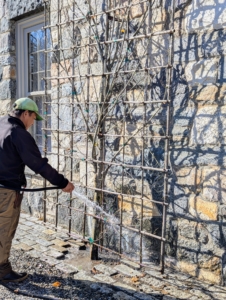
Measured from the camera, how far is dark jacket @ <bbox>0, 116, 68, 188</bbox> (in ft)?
10.4

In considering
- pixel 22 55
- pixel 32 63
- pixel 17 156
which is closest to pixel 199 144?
pixel 17 156

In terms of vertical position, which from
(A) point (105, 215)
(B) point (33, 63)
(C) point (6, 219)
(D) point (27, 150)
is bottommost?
(A) point (105, 215)

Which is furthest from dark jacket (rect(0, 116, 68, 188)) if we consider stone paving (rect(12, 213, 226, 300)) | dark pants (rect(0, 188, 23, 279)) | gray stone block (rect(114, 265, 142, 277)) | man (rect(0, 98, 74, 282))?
gray stone block (rect(114, 265, 142, 277))

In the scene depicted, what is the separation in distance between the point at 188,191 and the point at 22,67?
11.7 feet

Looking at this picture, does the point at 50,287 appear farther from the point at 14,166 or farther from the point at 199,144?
the point at 199,144

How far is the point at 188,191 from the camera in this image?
3.57m

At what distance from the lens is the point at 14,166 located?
331 cm

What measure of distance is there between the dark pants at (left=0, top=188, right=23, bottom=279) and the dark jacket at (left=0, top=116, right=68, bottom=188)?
0.10 meters

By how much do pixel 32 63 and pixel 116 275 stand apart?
3639 mm

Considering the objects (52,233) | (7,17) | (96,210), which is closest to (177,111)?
(96,210)

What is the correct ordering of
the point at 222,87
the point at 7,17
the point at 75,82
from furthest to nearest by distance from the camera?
1. the point at 7,17
2. the point at 75,82
3. the point at 222,87

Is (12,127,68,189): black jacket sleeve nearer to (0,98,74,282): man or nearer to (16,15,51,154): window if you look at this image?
(0,98,74,282): man

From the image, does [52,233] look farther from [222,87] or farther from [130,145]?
[222,87]

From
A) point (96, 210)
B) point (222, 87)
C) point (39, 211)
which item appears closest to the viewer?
point (222, 87)
